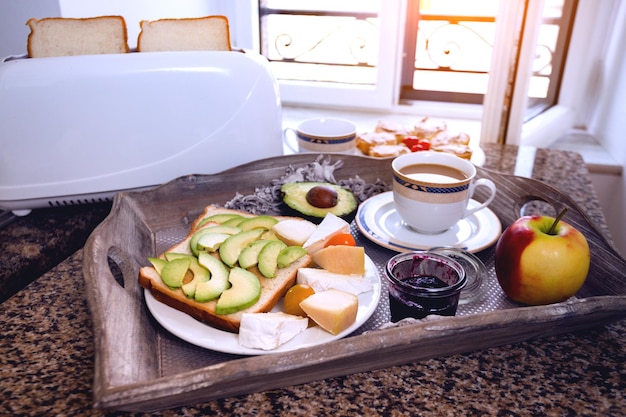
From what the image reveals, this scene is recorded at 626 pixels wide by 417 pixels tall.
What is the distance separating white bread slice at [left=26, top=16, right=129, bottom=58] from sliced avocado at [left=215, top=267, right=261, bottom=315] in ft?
1.80

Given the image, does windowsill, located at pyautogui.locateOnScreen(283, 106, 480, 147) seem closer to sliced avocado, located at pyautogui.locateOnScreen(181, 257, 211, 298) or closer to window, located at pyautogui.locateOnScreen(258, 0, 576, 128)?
window, located at pyautogui.locateOnScreen(258, 0, 576, 128)

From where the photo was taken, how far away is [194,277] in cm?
69

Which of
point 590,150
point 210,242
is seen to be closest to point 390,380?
point 210,242

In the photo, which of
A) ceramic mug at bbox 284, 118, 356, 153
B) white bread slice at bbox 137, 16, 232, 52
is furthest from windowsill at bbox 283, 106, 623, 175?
white bread slice at bbox 137, 16, 232, 52

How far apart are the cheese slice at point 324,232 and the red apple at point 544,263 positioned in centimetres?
24

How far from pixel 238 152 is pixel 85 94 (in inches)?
11.2

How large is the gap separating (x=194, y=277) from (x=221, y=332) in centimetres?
10

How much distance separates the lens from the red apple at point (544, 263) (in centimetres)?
68

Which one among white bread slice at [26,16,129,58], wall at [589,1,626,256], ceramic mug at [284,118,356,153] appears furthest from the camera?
wall at [589,1,626,256]

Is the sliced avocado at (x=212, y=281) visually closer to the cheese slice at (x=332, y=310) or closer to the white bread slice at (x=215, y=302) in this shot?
the white bread slice at (x=215, y=302)

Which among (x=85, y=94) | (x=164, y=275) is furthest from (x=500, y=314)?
(x=85, y=94)

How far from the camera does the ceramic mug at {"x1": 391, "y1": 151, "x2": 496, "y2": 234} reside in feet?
2.70

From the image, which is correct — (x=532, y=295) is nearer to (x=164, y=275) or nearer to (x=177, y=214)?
(x=164, y=275)

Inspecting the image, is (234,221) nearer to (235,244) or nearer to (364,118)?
(235,244)
